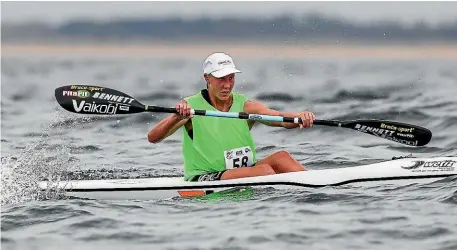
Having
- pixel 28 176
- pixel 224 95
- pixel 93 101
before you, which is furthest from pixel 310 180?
pixel 28 176

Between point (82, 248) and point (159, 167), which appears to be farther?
point (159, 167)

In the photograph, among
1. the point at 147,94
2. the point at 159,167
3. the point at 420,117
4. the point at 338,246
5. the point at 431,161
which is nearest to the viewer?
the point at 338,246

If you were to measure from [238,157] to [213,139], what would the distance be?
10.2 inches

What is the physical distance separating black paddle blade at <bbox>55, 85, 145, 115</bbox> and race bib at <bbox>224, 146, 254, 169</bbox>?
89 cm

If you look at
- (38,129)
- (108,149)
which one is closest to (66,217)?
(108,149)

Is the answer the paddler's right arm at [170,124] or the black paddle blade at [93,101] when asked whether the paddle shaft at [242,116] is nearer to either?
the paddler's right arm at [170,124]

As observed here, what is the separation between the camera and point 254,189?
8812 mm

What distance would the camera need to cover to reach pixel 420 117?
14.7 m

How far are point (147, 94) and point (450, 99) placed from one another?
6.57m

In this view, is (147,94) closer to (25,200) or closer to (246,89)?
(246,89)

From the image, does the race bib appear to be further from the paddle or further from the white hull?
the paddle

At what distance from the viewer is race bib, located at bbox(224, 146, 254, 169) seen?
901cm

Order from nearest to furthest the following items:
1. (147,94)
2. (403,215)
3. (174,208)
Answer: (403,215) → (174,208) → (147,94)

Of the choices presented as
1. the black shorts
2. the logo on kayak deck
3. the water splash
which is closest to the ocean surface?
the water splash
